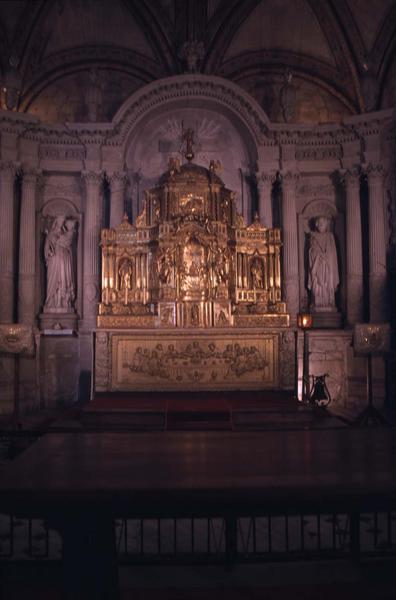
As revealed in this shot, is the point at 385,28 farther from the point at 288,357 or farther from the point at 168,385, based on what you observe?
the point at 168,385

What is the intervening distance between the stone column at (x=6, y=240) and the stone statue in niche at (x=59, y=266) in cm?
88

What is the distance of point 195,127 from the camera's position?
1341 centimetres

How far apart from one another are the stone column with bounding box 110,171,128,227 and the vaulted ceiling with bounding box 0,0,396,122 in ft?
8.20

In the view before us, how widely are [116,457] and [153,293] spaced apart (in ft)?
27.8

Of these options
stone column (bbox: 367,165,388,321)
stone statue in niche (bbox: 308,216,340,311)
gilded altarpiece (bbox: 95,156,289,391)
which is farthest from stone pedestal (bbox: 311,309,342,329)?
gilded altarpiece (bbox: 95,156,289,391)

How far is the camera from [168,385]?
390 inches

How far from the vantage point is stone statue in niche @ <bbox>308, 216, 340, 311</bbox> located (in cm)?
1237

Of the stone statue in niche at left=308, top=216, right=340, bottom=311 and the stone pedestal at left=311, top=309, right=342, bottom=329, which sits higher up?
the stone statue in niche at left=308, top=216, right=340, bottom=311

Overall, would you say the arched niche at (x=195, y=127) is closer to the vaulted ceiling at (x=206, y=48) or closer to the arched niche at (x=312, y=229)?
the vaulted ceiling at (x=206, y=48)

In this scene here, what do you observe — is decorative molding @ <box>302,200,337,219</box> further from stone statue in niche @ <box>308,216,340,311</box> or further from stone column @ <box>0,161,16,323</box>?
stone column @ <box>0,161,16,323</box>

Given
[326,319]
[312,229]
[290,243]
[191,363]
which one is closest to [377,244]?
[312,229]

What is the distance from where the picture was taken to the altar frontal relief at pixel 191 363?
9.98 metres

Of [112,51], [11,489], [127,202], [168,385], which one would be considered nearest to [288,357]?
[168,385]

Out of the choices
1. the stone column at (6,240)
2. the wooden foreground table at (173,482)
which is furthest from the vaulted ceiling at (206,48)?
the wooden foreground table at (173,482)
